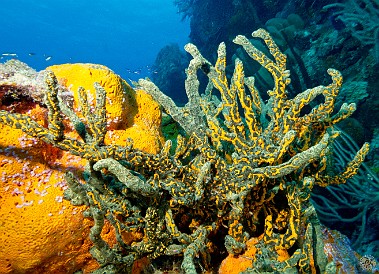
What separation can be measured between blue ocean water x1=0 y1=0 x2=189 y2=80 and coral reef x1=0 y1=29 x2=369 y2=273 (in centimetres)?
7261

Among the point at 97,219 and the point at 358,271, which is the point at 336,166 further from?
the point at 97,219

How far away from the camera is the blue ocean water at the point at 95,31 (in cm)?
7362

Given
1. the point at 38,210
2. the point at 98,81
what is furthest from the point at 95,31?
the point at 38,210

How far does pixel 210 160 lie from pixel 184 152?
405 millimetres

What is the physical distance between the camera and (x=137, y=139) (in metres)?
2.00

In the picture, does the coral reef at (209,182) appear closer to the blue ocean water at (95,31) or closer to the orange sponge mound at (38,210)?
the orange sponge mound at (38,210)

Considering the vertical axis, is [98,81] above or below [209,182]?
above

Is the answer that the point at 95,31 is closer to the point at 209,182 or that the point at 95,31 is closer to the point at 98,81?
the point at 98,81

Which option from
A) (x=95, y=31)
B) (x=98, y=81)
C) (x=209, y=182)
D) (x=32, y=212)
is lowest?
(x=209, y=182)

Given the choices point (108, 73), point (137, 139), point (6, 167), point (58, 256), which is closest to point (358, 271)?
point (137, 139)

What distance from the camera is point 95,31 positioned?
8394 cm

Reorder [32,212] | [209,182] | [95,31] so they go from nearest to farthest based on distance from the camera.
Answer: [32,212] < [209,182] < [95,31]

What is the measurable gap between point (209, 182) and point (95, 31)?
92.9m

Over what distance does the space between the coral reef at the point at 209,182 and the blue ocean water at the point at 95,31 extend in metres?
72.6
